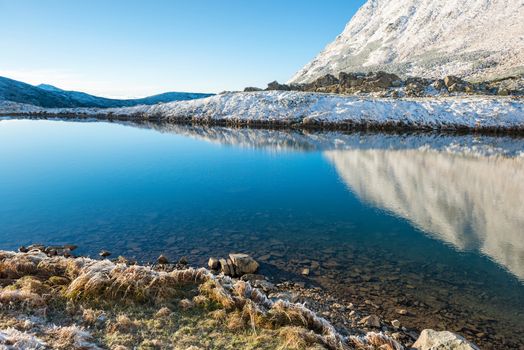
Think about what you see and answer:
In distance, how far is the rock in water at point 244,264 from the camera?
1068cm

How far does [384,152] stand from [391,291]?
24106 mm

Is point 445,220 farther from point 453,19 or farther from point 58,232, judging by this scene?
point 453,19

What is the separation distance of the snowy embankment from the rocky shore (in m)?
49.1

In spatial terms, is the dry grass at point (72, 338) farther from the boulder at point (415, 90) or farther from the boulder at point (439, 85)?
the boulder at point (439, 85)

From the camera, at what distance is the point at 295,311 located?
23.7 ft

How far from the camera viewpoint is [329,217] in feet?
52.5

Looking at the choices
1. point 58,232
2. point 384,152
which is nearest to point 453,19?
point 384,152

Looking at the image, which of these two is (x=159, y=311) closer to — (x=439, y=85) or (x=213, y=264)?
(x=213, y=264)

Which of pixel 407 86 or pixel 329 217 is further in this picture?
pixel 407 86

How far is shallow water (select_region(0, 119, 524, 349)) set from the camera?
1007 cm

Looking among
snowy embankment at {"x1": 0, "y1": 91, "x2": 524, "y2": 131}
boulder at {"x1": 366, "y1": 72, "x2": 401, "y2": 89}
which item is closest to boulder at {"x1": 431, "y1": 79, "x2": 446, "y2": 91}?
boulder at {"x1": 366, "y1": 72, "x2": 401, "y2": 89}

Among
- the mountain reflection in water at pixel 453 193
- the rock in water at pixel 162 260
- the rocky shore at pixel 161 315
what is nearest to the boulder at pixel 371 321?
the rocky shore at pixel 161 315

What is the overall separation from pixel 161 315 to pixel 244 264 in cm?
406

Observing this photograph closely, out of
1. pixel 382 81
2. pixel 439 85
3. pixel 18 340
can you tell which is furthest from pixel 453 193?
pixel 382 81
